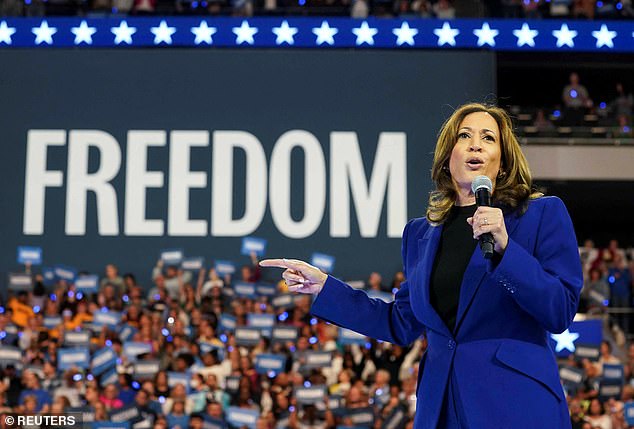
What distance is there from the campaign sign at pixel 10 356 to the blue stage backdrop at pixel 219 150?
283 centimetres

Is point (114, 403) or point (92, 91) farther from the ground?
point (92, 91)

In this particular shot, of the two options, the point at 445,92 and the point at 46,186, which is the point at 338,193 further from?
the point at 46,186

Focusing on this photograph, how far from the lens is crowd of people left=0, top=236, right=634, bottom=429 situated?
8070mm

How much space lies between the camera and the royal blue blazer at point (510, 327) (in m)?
1.89

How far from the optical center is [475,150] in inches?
83.2

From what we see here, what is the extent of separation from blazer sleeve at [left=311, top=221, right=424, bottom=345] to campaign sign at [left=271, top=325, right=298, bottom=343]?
23.3 feet

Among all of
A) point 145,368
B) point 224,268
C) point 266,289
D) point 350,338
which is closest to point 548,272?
point 145,368

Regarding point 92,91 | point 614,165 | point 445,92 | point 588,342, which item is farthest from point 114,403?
point 614,165

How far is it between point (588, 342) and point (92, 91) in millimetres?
6813

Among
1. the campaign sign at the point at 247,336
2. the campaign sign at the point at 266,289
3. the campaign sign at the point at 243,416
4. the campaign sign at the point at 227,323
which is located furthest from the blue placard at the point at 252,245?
the campaign sign at the point at 243,416

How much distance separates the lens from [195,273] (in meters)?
11.5

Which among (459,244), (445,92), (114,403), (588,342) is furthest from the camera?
(445,92)

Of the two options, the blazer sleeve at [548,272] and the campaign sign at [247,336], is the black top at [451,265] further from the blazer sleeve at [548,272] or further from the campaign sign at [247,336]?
the campaign sign at [247,336]

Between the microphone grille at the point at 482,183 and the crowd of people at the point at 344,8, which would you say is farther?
the crowd of people at the point at 344,8
